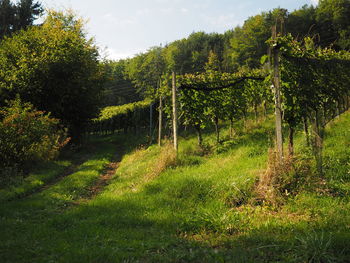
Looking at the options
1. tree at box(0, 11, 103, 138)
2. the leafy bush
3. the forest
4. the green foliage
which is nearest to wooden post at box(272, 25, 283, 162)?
the forest

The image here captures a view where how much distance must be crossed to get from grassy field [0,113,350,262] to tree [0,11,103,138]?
11850 millimetres

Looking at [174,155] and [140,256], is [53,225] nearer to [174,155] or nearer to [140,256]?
[140,256]

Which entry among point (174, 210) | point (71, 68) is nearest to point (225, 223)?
point (174, 210)

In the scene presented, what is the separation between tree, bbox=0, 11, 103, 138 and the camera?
19.9 metres

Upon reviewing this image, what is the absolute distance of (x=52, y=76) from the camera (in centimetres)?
2069

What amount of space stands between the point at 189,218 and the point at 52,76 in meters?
18.0

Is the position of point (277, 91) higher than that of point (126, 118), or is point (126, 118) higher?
point (277, 91)

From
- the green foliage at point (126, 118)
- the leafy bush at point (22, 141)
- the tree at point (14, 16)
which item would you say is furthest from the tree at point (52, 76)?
the tree at point (14, 16)

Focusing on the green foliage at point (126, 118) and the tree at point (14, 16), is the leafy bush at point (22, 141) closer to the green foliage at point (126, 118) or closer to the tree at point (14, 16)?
the green foliage at point (126, 118)

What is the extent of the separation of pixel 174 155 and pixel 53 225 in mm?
4968

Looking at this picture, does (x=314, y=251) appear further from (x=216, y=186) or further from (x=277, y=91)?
(x=277, y=91)

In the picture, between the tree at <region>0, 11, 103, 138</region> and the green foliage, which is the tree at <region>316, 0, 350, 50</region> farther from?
the tree at <region>0, 11, 103, 138</region>

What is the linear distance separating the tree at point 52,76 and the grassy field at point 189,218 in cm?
1185

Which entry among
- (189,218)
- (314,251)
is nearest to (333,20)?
(189,218)
